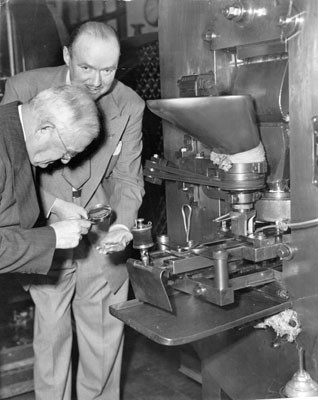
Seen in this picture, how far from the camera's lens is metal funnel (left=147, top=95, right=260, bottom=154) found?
1931 mm

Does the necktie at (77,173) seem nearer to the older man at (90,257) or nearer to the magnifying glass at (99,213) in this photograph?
the older man at (90,257)

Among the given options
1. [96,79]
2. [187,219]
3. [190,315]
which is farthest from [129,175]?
[190,315]

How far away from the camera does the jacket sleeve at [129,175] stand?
2418mm

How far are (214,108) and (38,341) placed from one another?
1.18 meters

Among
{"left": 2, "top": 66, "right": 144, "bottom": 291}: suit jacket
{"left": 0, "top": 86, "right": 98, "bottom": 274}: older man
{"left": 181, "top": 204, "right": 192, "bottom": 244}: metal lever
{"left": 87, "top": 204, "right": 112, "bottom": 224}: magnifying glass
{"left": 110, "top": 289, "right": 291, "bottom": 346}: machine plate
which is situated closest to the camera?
{"left": 110, "top": 289, "right": 291, "bottom": 346}: machine plate

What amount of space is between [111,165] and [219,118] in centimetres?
65

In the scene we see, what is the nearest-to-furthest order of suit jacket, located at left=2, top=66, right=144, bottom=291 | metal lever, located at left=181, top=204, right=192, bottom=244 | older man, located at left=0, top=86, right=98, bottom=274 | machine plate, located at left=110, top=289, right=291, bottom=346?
1. machine plate, located at left=110, top=289, right=291, bottom=346
2. older man, located at left=0, top=86, right=98, bottom=274
3. suit jacket, located at left=2, top=66, right=144, bottom=291
4. metal lever, located at left=181, top=204, right=192, bottom=244

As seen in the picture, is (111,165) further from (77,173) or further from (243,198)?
(243,198)

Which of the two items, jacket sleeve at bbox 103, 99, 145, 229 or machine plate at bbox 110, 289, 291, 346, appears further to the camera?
jacket sleeve at bbox 103, 99, 145, 229

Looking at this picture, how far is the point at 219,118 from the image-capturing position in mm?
1969

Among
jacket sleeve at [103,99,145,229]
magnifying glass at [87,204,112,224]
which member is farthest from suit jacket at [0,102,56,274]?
jacket sleeve at [103,99,145,229]

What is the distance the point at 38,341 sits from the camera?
243 centimetres

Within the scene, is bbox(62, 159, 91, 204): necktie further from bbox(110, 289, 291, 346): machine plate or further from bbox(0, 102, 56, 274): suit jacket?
bbox(110, 289, 291, 346): machine plate

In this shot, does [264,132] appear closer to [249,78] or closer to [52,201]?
[249,78]
